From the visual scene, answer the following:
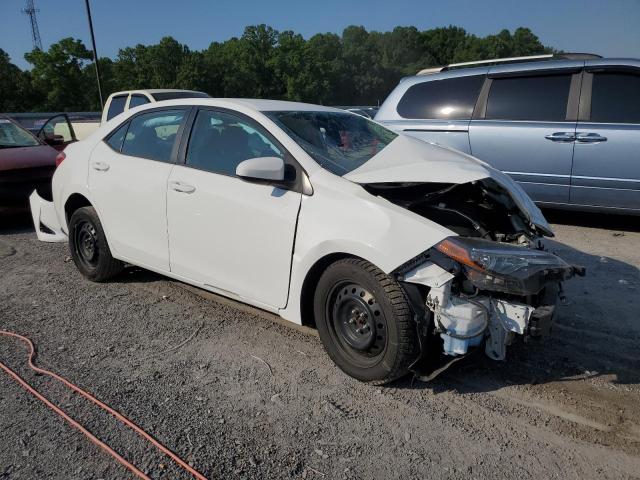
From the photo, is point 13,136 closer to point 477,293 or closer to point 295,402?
point 295,402

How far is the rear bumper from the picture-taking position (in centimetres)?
538

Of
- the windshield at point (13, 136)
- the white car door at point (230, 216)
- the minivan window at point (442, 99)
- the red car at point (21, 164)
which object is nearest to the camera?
the white car door at point (230, 216)

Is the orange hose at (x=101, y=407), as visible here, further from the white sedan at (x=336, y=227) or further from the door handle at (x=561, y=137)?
the door handle at (x=561, y=137)

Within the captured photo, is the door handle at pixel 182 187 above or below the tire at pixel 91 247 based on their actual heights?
above

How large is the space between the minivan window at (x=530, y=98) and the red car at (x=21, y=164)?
5.54 metres

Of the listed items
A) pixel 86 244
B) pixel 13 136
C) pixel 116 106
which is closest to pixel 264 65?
pixel 116 106

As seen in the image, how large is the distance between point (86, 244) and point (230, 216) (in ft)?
6.93

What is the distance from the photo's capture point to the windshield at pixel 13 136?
785cm

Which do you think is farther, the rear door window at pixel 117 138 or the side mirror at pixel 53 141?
the side mirror at pixel 53 141

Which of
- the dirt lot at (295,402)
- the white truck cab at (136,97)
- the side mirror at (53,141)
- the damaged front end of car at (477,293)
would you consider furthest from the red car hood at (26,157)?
the damaged front end of car at (477,293)

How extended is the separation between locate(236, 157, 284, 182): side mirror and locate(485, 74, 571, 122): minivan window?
13.8 feet

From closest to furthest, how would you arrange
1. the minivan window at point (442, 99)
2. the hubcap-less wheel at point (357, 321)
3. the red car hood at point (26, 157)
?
the hubcap-less wheel at point (357, 321) < the minivan window at point (442, 99) < the red car hood at point (26, 157)

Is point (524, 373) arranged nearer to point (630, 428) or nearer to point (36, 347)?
point (630, 428)

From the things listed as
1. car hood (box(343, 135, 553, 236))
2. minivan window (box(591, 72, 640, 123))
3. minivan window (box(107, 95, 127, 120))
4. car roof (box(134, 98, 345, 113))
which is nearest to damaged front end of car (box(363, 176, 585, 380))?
car hood (box(343, 135, 553, 236))
